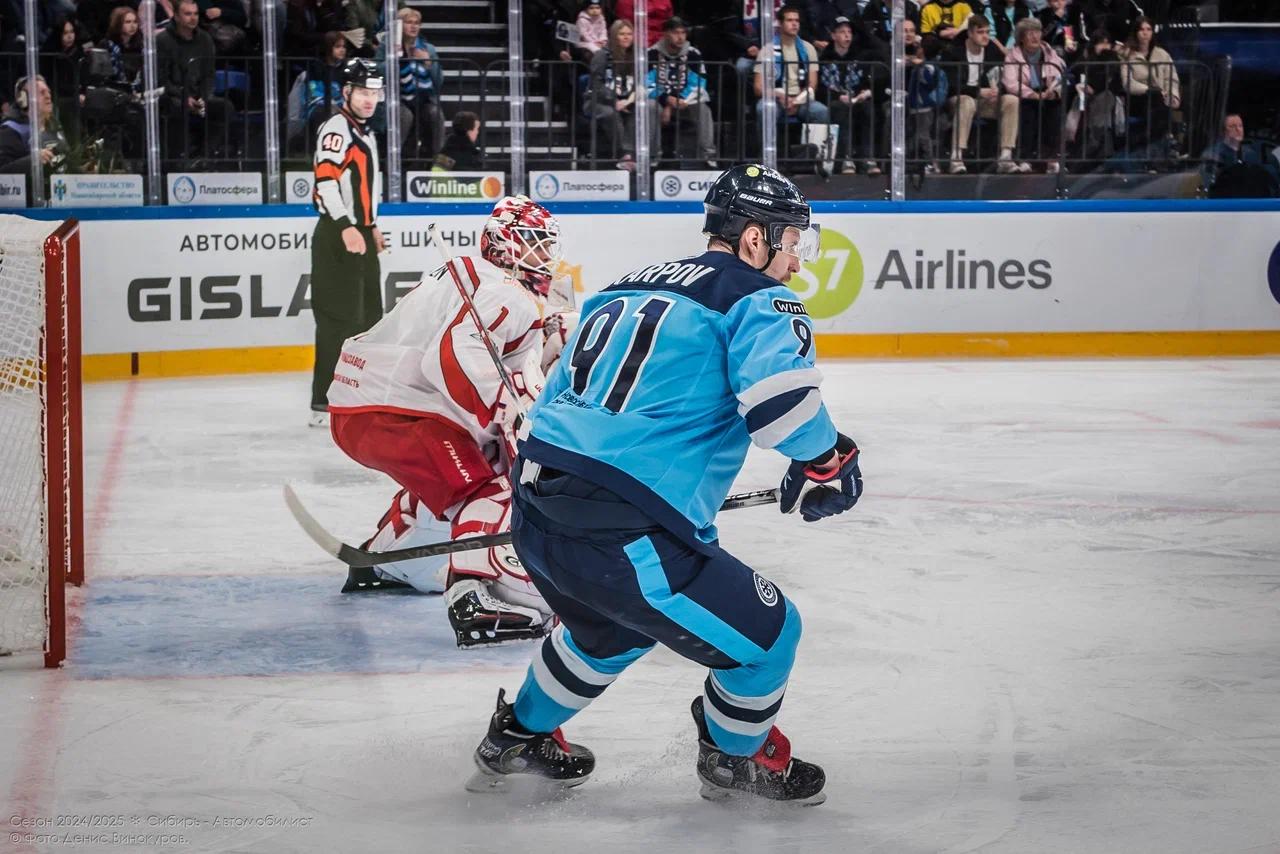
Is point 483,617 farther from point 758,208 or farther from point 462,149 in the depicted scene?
point 462,149

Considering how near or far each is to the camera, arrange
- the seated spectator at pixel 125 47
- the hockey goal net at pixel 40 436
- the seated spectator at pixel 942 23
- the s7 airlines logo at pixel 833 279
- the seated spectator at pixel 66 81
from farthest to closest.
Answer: the seated spectator at pixel 942 23, the s7 airlines logo at pixel 833 279, the seated spectator at pixel 125 47, the seated spectator at pixel 66 81, the hockey goal net at pixel 40 436

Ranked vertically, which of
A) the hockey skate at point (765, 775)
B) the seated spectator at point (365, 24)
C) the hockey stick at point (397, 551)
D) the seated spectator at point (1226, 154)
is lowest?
the hockey skate at point (765, 775)

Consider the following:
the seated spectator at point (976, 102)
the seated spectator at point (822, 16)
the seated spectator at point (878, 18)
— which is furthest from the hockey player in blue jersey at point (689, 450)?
the seated spectator at point (822, 16)

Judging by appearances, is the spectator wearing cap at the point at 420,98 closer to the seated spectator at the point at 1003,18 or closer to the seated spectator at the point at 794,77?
the seated spectator at the point at 794,77

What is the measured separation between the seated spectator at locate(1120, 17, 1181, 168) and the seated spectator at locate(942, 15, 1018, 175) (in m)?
0.72

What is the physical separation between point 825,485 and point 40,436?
6.21ft

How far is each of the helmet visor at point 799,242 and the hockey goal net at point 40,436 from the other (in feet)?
5.72

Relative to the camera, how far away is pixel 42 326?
3791 millimetres

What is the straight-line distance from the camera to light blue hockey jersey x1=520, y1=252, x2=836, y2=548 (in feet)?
8.61

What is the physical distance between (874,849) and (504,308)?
5.82 ft

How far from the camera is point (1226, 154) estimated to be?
34.0ft

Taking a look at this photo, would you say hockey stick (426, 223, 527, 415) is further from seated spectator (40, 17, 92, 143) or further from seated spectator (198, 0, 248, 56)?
seated spectator (198, 0, 248, 56)

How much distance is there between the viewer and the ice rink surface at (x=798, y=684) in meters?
2.88

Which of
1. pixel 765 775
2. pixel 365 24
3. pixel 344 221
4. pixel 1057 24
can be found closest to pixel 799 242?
pixel 765 775
